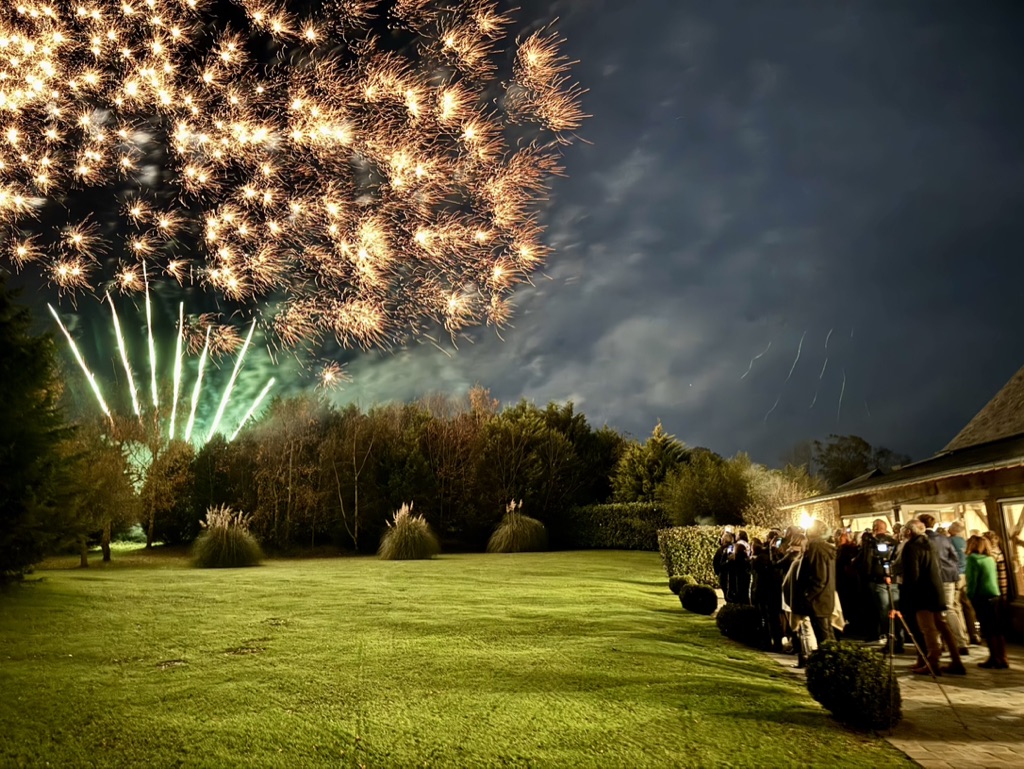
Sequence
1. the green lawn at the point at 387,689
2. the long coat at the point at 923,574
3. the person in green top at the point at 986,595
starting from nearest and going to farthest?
the green lawn at the point at 387,689 → the long coat at the point at 923,574 → the person in green top at the point at 986,595

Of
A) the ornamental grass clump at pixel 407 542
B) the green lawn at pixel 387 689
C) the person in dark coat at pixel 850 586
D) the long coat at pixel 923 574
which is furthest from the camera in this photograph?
the ornamental grass clump at pixel 407 542

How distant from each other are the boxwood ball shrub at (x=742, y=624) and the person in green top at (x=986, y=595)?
2677mm

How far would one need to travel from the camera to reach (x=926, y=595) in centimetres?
794

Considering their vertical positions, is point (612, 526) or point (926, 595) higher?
A: point (612, 526)

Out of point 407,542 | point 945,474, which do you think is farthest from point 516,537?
point 945,474

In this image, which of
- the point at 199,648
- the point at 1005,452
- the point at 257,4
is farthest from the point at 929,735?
the point at 257,4

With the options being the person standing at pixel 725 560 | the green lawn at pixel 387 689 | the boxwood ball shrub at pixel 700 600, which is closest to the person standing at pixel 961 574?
the green lawn at pixel 387 689

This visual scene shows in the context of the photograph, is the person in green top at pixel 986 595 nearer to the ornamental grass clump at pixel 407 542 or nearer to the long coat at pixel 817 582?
the long coat at pixel 817 582

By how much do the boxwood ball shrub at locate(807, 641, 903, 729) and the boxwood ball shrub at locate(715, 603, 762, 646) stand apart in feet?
12.6

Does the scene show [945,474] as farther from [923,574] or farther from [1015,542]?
[923,574]

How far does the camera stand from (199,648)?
28.5 ft

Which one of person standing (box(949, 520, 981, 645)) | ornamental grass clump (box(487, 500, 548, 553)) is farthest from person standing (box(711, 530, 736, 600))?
ornamental grass clump (box(487, 500, 548, 553))

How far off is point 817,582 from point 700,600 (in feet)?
16.7

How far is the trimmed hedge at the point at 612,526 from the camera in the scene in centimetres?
3359
